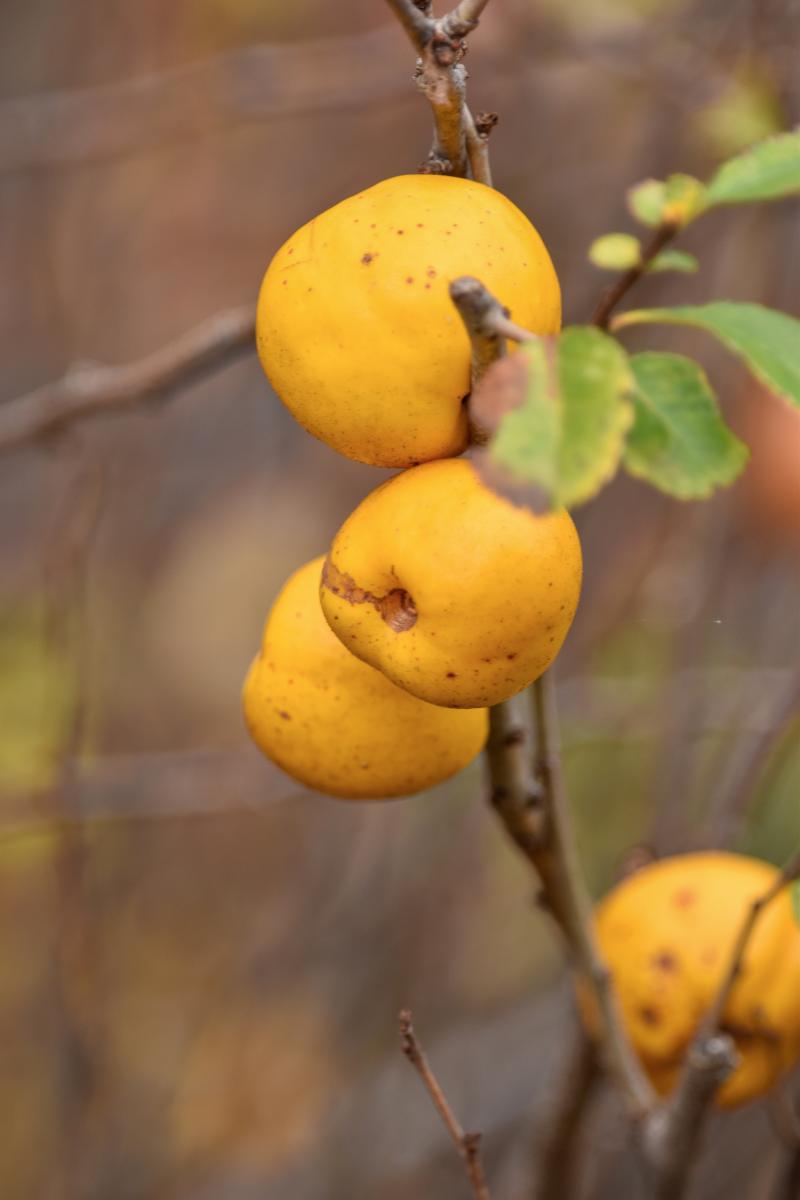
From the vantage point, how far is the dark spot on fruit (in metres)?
0.84

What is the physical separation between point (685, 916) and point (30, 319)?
2243 mm

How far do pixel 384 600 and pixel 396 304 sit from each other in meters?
0.11

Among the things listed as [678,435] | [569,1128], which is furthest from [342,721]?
[569,1128]

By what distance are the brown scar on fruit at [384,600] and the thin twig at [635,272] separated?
0.17 metres

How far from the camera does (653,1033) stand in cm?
85

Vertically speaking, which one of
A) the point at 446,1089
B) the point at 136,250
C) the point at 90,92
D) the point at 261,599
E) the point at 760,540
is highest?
the point at 136,250

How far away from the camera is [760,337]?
1.56 ft

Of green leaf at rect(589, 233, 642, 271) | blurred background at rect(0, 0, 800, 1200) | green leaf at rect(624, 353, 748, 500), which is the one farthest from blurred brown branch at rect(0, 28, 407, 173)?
green leaf at rect(624, 353, 748, 500)

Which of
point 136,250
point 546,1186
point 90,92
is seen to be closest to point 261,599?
point 136,250

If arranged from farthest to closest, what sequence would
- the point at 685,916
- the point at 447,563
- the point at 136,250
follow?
1. the point at 136,250
2. the point at 685,916
3. the point at 447,563

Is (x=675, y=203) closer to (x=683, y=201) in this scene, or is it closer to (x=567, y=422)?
(x=683, y=201)

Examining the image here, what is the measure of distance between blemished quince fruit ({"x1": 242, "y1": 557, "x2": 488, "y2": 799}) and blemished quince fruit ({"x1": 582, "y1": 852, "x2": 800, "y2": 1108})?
33 centimetres

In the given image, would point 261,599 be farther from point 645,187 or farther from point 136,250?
point 645,187

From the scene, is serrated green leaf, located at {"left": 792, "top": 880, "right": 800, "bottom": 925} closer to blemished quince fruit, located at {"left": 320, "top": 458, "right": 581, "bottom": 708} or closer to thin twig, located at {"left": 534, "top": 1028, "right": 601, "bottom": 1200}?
blemished quince fruit, located at {"left": 320, "top": 458, "right": 581, "bottom": 708}
